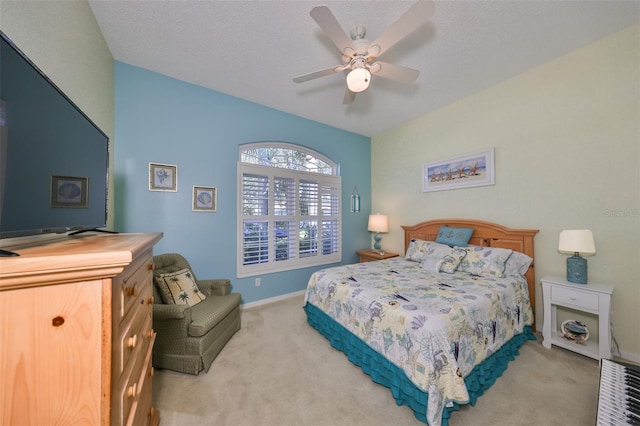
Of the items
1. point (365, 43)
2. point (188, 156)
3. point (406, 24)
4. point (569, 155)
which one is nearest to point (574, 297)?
point (569, 155)

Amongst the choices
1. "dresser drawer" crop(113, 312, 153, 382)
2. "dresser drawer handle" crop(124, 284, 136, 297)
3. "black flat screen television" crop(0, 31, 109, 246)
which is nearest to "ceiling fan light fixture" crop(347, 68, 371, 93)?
"black flat screen television" crop(0, 31, 109, 246)

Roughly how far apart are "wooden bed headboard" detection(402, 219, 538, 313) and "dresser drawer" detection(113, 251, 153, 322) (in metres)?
3.52

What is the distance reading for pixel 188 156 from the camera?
283 centimetres

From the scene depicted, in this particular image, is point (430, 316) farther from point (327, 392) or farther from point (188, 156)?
point (188, 156)

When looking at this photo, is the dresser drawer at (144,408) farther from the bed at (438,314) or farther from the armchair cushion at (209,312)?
the bed at (438,314)

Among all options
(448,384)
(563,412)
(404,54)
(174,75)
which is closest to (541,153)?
(404,54)

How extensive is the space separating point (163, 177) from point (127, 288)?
2.31 metres

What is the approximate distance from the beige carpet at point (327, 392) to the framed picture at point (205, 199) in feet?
5.40

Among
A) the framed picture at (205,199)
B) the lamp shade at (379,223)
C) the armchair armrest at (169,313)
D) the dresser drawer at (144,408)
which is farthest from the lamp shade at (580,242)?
the framed picture at (205,199)

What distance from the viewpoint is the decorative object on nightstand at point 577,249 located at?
204cm

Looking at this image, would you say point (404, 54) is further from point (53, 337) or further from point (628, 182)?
point (53, 337)

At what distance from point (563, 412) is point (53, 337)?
268 cm

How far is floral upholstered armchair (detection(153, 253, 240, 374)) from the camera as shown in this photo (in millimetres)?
1855

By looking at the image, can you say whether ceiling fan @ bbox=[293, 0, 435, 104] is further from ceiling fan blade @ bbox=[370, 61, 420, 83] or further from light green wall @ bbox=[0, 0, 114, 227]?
light green wall @ bbox=[0, 0, 114, 227]
